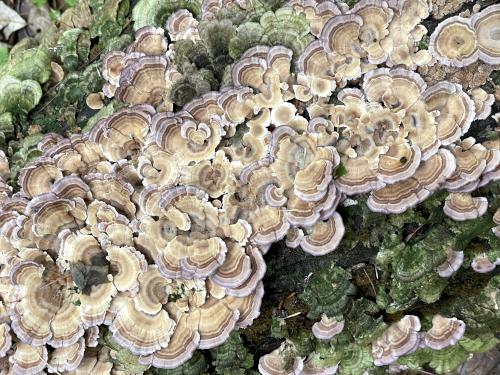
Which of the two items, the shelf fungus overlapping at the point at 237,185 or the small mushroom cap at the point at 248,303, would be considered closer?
the shelf fungus overlapping at the point at 237,185

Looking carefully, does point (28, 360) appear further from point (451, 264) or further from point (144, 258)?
point (451, 264)

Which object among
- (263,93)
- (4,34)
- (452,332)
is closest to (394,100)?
(263,93)

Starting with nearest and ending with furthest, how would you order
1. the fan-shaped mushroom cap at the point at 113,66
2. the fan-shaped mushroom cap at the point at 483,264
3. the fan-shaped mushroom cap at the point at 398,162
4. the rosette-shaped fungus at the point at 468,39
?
the fan-shaped mushroom cap at the point at 398,162 → the rosette-shaped fungus at the point at 468,39 → the fan-shaped mushroom cap at the point at 483,264 → the fan-shaped mushroom cap at the point at 113,66

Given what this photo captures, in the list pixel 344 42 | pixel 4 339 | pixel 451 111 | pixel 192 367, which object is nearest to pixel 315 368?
pixel 192 367

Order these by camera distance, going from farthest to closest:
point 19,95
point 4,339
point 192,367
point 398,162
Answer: point 19,95 < point 192,367 < point 4,339 < point 398,162

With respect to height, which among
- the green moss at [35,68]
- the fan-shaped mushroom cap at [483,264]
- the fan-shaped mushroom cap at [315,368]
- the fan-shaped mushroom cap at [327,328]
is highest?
the green moss at [35,68]

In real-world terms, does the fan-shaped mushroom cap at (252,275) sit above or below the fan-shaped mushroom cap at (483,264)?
above

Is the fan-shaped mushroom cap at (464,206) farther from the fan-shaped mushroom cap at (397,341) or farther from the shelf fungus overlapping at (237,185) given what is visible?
the fan-shaped mushroom cap at (397,341)

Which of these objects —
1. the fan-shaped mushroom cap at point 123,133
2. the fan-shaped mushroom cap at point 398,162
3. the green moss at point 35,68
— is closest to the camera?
the fan-shaped mushroom cap at point 398,162

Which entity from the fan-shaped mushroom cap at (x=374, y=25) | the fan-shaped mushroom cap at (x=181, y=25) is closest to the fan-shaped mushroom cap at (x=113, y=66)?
the fan-shaped mushroom cap at (x=181, y=25)

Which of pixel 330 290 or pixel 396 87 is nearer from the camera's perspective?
pixel 396 87
